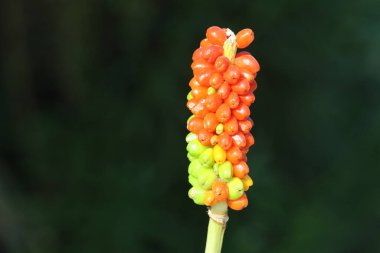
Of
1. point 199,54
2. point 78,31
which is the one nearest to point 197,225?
point 78,31

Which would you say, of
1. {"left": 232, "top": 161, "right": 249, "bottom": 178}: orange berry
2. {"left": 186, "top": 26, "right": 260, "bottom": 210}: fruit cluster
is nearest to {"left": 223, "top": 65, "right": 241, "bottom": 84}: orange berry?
{"left": 186, "top": 26, "right": 260, "bottom": 210}: fruit cluster

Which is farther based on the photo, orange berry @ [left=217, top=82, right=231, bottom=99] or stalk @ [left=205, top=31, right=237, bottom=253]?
stalk @ [left=205, top=31, right=237, bottom=253]

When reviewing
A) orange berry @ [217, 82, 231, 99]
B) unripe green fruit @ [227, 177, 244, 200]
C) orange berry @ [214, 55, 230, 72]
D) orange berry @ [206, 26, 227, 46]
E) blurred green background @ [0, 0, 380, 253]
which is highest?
blurred green background @ [0, 0, 380, 253]

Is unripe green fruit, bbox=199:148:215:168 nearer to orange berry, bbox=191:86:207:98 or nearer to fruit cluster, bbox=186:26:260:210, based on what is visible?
fruit cluster, bbox=186:26:260:210

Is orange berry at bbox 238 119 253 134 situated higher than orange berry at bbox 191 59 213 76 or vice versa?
orange berry at bbox 191 59 213 76

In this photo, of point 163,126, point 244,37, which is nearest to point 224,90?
point 244,37

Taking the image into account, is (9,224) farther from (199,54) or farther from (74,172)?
(199,54)
